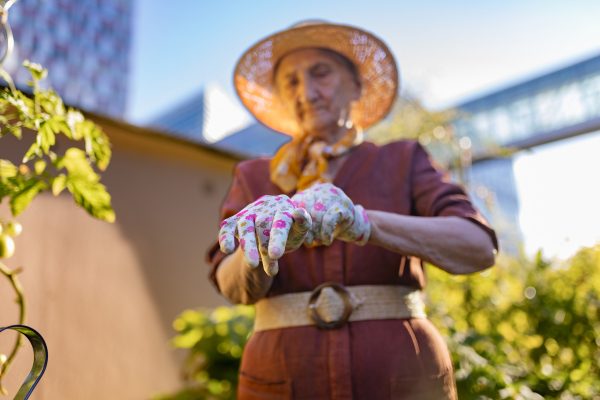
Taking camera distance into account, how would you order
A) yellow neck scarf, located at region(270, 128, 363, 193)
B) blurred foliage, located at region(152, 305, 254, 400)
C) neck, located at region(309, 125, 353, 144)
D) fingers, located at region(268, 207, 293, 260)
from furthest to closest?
blurred foliage, located at region(152, 305, 254, 400) → neck, located at region(309, 125, 353, 144) → yellow neck scarf, located at region(270, 128, 363, 193) → fingers, located at region(268, 207, 293, 260)

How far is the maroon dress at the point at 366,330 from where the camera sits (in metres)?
1.05

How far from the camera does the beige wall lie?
2262 mm

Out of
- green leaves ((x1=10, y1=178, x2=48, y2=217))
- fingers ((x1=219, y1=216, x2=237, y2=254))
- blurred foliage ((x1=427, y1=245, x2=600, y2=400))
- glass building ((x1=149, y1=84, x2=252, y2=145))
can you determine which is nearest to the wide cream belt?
fingers ((x1=219, y1=216, x2=237, y2=254))

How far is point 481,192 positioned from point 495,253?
9.09 ft

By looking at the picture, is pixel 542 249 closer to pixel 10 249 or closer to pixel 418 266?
pixel 418 266

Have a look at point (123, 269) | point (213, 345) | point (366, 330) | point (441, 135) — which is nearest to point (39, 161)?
point (366, 330)

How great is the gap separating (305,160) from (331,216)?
0.60 meters

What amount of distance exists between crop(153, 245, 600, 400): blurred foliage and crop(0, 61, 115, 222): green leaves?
1.69m

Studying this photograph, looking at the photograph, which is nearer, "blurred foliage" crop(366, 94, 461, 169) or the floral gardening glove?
the floral gardening glove

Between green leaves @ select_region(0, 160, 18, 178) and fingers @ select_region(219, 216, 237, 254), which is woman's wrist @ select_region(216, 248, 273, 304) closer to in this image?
fingers @ select_region(219, 216, 237, 254)

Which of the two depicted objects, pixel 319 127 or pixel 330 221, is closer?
pixel 330 221

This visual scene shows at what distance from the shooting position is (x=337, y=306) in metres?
1.08

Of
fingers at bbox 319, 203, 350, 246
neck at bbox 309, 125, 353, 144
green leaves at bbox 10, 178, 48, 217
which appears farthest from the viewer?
neck at bbox 309, 125, 353, 144

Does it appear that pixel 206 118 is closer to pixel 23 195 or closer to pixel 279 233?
pixel 23 195
